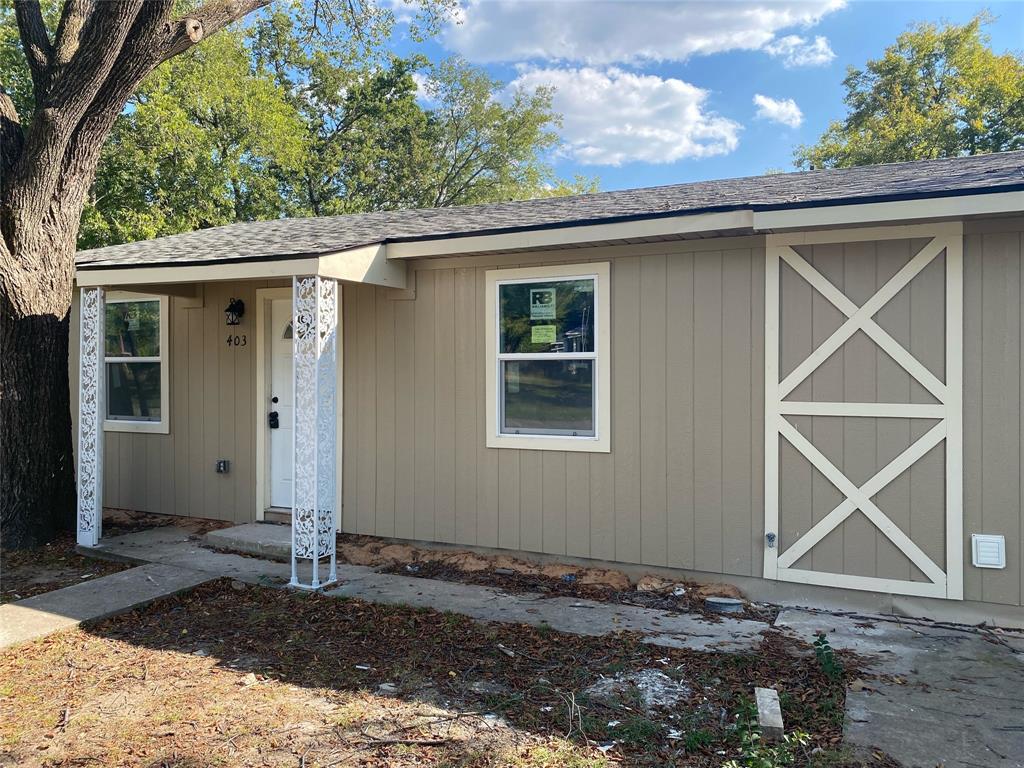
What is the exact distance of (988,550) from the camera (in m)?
4.36

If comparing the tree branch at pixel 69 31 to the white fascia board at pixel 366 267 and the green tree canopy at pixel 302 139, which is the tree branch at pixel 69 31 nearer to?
the white fascia board at pixel 366 267

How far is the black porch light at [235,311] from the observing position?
7102 millimetres

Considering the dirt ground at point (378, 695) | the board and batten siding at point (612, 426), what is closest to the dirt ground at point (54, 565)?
the dirt ground at point (378, 695)

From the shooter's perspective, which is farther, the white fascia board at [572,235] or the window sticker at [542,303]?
the window sticker at [542,303]

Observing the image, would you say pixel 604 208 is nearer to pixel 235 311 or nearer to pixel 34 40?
pixel 235 311

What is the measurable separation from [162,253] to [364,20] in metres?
5.37

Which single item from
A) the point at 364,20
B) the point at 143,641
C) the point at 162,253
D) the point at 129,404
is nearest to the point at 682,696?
the point at 143,641

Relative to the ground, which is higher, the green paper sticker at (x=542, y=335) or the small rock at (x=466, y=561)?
the green paper sticker at (x=542, y=335)

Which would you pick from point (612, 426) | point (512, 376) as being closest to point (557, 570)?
point (612, 426)

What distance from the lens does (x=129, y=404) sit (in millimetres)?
7879

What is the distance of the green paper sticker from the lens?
569 centimetres

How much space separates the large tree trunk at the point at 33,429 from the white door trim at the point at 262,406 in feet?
5.71

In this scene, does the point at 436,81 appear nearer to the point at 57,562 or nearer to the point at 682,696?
the point at 57,562

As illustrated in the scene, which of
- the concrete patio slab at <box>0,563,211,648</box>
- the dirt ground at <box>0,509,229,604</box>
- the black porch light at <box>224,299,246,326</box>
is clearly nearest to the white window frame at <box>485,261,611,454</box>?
the concrete patio slab at <box>0,563,211,648</box>
